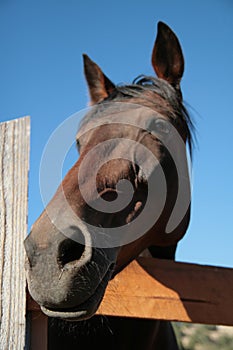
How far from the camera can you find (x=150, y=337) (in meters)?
2.93

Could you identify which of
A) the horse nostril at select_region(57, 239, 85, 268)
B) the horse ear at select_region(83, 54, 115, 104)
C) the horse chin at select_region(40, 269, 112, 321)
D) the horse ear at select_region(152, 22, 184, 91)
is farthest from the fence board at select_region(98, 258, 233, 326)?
the horse ear at select_region(83, 54, 115, 104)

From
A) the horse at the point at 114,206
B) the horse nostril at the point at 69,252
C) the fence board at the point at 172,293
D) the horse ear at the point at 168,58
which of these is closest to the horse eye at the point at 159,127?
the horse at the point at 114,206

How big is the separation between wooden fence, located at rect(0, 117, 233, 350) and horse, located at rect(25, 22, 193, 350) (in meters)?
0.07

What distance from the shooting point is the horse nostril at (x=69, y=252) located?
1737 mm

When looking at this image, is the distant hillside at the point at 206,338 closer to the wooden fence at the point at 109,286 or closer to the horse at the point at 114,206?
the horse at the point at 114,206

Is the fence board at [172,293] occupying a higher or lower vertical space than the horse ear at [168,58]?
lower

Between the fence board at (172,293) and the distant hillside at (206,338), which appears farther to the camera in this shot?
the distant hillside at (206,338)

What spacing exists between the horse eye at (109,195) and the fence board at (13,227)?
0.49 metres

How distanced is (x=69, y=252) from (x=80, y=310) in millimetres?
233

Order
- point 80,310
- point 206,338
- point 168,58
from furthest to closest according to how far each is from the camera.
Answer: point 206,338 < point 168,58 < point 80,310

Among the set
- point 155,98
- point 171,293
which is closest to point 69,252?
point 171,293

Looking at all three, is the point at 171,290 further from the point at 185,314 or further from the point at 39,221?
the point at 39,221

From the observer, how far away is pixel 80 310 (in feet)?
→ 5.86

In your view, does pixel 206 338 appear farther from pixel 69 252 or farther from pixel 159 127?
pixel 69 252
